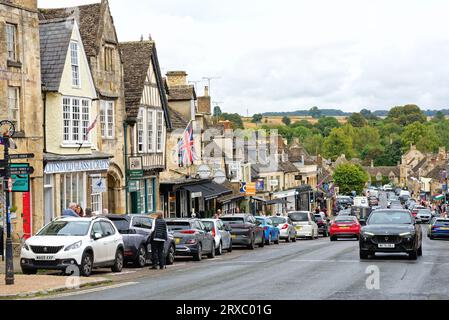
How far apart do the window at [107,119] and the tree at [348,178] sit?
11540cm

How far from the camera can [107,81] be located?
4412 cm

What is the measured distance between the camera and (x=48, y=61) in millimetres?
37938

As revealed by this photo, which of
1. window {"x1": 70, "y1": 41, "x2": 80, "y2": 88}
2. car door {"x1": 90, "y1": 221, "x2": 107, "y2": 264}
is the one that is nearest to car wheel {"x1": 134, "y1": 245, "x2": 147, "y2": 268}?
car door {"x1": 90, "y1": 221, "x2": 107, "y2": 264}

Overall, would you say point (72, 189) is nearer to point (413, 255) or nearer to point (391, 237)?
point (391, 237)

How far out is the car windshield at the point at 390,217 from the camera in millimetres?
29344

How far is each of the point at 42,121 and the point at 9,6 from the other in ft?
17.1

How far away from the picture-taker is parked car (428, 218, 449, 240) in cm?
5384

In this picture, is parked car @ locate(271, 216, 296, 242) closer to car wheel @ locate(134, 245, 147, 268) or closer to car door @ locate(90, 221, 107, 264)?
car wheel @ locate(134, 245, 147, 268)

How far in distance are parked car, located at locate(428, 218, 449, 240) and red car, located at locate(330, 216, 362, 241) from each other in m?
5.40

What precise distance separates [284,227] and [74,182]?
15534 millimetres

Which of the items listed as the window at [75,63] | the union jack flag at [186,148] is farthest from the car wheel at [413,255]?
the union jack flag at [186,148]

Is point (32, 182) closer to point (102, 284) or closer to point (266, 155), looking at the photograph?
point (102, 284)

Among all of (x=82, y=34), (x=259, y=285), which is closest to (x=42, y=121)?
(x=82, y=34)

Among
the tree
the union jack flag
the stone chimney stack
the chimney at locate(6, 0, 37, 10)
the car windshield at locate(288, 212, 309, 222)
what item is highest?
the chimney at locate(6, 0, 37, 10)
